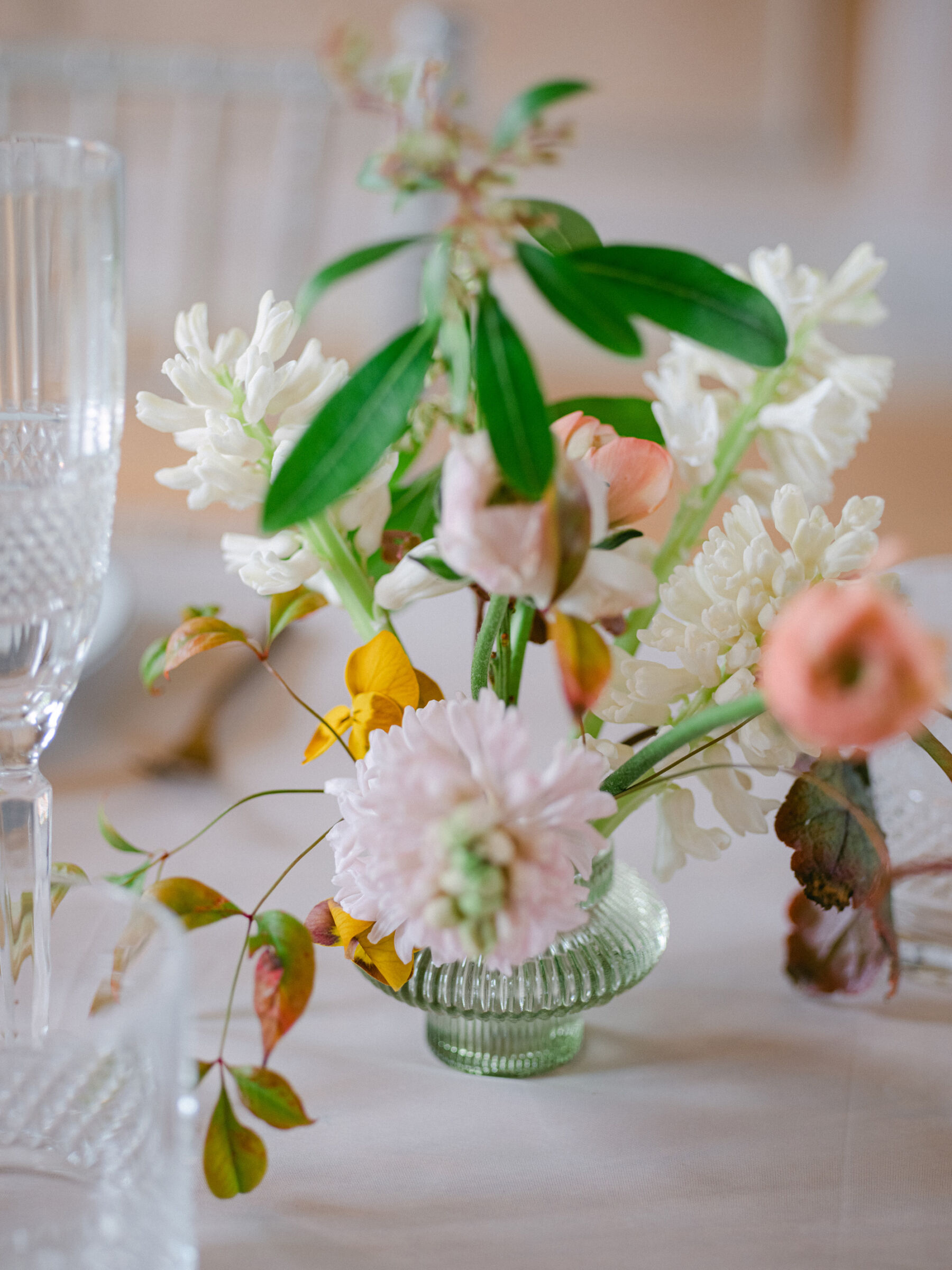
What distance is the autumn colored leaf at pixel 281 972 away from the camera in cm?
32

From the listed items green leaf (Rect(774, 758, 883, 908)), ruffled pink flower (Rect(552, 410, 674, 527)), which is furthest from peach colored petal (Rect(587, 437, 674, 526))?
green leaf (Rect(774, 758, 883, 908))

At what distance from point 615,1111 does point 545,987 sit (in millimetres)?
52

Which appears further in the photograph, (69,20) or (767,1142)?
(69,20)

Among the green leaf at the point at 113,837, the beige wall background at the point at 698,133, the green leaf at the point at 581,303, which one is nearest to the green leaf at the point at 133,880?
the green leaf at the point at 113,837

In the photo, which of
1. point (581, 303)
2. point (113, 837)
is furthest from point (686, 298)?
point (113, 837)

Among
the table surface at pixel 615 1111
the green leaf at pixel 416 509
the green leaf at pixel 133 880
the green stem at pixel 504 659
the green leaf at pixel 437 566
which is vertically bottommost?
the table surface at pixel 615 1111

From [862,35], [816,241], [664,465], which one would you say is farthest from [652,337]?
[664,465]

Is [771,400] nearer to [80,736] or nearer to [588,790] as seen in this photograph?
[588,790]

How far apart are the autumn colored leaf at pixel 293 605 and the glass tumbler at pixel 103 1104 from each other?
12cm

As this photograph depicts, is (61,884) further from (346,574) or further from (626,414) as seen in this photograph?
(626,414)

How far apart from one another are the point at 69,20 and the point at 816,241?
6.66 feet

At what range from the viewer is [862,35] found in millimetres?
3279

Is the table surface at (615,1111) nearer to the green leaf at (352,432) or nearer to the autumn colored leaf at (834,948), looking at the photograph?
the autumn colored leaf at (834,948)

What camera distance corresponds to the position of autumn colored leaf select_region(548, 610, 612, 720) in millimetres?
290
